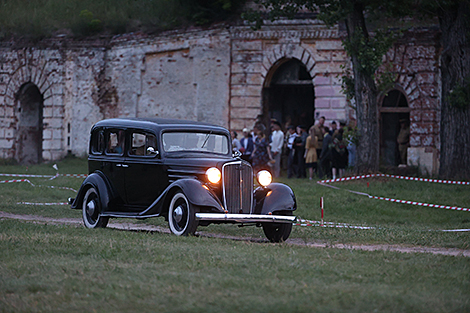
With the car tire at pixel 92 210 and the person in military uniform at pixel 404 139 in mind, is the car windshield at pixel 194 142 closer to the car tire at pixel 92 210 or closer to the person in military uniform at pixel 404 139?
the car tire at pixel 92 210

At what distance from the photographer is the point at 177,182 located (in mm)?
9961

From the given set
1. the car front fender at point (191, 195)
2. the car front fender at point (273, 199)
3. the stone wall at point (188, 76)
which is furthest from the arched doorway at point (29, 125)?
the car front fender at point (273, 199)

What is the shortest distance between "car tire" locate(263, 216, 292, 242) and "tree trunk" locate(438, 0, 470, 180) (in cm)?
997

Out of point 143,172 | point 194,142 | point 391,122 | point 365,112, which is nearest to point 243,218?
point 194,142

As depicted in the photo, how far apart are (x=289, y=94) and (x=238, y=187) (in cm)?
1903

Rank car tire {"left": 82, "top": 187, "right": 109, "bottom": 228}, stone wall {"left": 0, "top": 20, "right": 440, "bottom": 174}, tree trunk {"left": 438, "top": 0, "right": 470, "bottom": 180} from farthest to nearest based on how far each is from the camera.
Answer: stone wall {"left": 0, "top": 20, "right": 440, "bottom": 174}
tree trunk {"left": 438, "top": 0, "right": 470, "bottom": 180}
car tire {"left": 82, "top": 187, "right": 109, "bottom": 228}

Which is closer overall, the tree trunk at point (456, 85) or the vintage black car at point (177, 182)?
the vintage black car at point (177, 182)

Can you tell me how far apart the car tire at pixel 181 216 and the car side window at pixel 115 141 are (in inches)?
73.0

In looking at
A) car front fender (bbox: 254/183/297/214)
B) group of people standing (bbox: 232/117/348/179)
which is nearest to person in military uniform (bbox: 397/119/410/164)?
group of people standing (bbox: 232/117/348/179)

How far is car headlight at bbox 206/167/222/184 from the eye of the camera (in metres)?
9.94

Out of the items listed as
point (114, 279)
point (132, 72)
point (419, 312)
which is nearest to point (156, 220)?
point (114, 279)

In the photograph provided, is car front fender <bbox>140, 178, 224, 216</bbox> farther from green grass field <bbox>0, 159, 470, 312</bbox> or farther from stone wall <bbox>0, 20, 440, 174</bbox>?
stone wall <bbox>0, 20, 440, 174</bbox>

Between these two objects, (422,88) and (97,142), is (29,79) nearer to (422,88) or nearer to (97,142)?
(422,88)

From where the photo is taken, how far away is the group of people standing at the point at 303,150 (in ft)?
68.9
